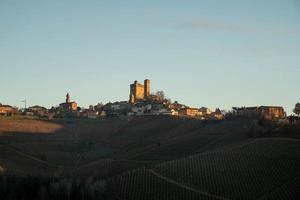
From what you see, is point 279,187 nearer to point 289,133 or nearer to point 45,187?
point 45,187

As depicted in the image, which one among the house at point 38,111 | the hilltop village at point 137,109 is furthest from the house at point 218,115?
the house at point 38,111

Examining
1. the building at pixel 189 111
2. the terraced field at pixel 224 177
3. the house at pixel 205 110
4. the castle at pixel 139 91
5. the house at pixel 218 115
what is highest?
the castle at pixel 139 91

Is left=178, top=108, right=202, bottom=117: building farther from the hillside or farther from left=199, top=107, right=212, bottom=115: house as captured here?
the hillside

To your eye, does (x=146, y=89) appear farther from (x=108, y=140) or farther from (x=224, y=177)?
(x=224, y=177)

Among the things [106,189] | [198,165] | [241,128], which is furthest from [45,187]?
[241,128]

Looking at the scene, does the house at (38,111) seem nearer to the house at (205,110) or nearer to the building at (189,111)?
the building at (189,111)

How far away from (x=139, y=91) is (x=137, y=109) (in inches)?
1180

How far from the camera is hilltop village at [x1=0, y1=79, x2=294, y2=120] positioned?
415ft

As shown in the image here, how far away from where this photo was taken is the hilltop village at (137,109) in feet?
415

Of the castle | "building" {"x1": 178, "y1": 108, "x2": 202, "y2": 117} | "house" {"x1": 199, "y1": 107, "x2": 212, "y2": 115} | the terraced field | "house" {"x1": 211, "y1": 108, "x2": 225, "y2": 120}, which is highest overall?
the castle

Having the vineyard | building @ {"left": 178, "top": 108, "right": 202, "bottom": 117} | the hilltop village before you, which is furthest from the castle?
the vineyard

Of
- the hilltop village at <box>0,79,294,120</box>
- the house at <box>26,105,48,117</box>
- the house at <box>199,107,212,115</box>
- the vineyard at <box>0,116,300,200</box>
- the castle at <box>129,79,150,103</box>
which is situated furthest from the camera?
the castle at <box>129,79,150,103</box>

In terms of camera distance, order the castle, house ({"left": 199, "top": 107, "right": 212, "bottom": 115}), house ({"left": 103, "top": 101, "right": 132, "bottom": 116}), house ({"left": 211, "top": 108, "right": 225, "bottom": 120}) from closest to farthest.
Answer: house ({"left": 211, "top": 108, "right": 225, "bottom": 120}), house ({"left": 103, "top": 101, "right": 132, "bottom": 116}), house ({"left": 199, "top": 107, "right": 212, "bottom": 115}), the castle

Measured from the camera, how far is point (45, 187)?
3616 centimetres
